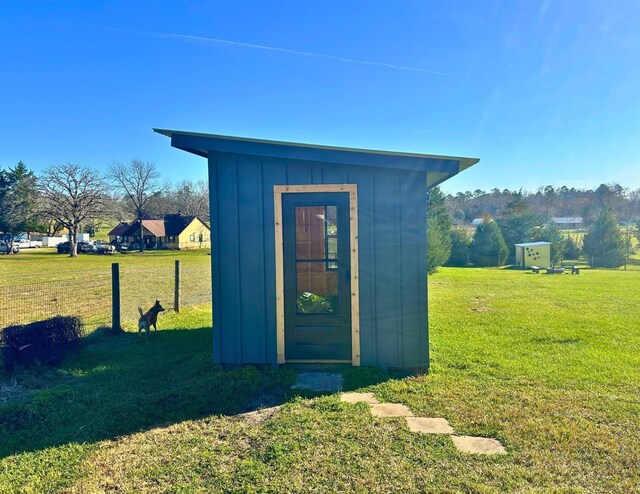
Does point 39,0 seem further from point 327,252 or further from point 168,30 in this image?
point 327,252

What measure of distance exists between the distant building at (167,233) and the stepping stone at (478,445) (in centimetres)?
4208

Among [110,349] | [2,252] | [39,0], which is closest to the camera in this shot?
[110,349]

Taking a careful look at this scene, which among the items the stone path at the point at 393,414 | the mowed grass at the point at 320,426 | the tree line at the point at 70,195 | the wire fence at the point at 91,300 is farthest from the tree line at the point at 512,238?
the tree line at the point at 70,195

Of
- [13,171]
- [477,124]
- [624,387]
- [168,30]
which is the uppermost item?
[13,171]

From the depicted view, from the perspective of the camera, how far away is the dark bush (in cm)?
427

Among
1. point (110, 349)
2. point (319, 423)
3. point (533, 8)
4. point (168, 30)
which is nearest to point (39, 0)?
point (168, 30)

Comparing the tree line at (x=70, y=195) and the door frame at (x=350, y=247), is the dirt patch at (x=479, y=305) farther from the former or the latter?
the tree line at (x=70, y=195)

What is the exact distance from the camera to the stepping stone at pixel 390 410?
126 inches

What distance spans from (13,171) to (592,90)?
1898 inches

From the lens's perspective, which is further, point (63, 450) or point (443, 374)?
point (443, 374)

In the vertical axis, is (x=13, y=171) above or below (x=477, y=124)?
above

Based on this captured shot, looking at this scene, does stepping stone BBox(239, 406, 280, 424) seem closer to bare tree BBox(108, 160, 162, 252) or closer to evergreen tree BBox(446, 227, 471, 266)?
evergreen tree BBox(446, 227, 471, 266)

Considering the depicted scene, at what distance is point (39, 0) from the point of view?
266 inches

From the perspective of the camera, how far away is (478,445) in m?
2.70
